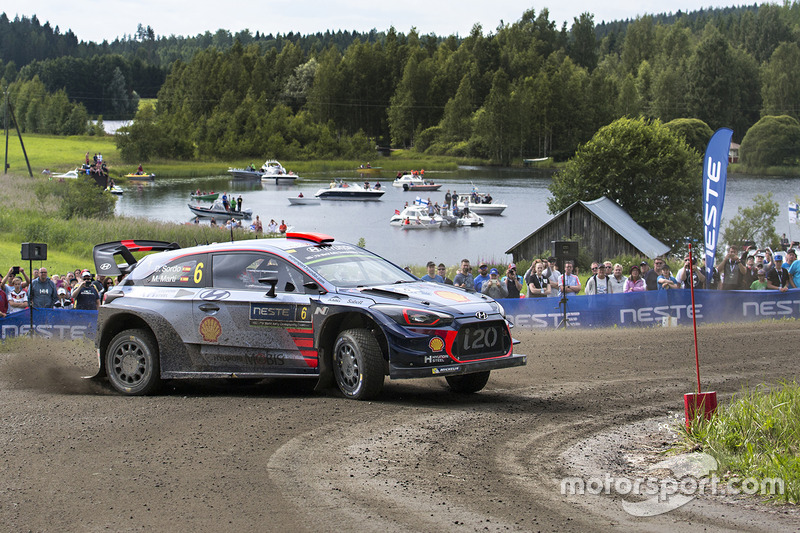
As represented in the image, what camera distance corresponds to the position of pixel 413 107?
149750 mm

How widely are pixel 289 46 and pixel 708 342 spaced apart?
175459 millimetres

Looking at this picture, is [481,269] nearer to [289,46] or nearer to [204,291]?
[204,291]

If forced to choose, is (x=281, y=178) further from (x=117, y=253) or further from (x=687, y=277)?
(x=117, y=253)

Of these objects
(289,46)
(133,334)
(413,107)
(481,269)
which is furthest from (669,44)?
(133,334)

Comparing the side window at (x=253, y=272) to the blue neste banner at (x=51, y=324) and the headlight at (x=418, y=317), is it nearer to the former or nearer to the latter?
the headlight at (x=418, y=317)

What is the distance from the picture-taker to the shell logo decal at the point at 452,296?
8.95 metres

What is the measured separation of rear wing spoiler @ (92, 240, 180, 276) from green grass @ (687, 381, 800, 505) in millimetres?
7082

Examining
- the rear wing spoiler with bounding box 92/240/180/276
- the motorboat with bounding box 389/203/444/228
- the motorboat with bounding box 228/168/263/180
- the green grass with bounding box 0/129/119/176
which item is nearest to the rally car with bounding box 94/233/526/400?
the rear wing spoiler with bounding box 92/240/180/276

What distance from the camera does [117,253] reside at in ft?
37.3

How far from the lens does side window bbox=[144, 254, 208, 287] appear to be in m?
9.75

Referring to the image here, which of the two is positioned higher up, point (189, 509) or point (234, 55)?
point (234, 55)

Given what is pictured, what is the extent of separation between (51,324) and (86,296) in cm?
157

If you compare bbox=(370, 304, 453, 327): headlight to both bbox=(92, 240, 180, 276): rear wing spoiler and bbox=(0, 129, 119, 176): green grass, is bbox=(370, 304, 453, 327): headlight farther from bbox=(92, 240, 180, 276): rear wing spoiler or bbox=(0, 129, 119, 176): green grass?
bbox=(0, 129, 119, 176): green grass

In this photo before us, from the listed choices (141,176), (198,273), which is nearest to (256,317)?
(198,273)
